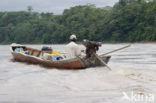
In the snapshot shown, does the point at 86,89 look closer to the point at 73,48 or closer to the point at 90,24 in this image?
the point at 73,48

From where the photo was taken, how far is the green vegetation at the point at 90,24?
Answer: 44416 mm

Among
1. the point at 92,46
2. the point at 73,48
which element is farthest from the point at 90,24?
the point at 92,46

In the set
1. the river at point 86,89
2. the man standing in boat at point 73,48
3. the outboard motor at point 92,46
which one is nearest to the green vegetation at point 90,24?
the man standing in boat at point 73,48

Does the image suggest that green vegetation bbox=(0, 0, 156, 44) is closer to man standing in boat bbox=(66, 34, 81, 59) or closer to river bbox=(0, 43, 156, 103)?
man standing in boat bbox=(66, 34, 81, 59)

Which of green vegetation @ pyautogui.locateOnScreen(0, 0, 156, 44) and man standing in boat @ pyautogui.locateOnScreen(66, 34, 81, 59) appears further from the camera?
green vegetation @ pyautogui.locateOnScreen(0, 0, 156, 44)

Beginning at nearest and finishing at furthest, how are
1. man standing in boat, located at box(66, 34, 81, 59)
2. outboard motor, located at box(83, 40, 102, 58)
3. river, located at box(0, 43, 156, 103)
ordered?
river, located at box(0, 43, 156, 103) → outboard motor, located at box(83, 40, 102, 58) → man standing in boat, located at box(66, 34, 81, 59)

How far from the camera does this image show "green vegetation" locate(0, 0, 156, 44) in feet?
146

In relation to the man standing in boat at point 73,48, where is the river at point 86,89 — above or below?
below

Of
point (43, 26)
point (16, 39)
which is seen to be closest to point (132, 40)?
point (43, 26)

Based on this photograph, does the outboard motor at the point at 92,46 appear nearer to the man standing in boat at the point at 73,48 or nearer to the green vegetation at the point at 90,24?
the man standing in boat at the point at 73,48

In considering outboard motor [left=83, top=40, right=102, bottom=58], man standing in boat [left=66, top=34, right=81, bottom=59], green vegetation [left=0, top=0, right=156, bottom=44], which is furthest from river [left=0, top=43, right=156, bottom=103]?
green vegetation [left=0, top=0, right=156, bottom=44]

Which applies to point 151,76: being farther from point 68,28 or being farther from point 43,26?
point 43,26

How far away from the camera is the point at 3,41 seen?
227 feet

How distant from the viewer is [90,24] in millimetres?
55156
